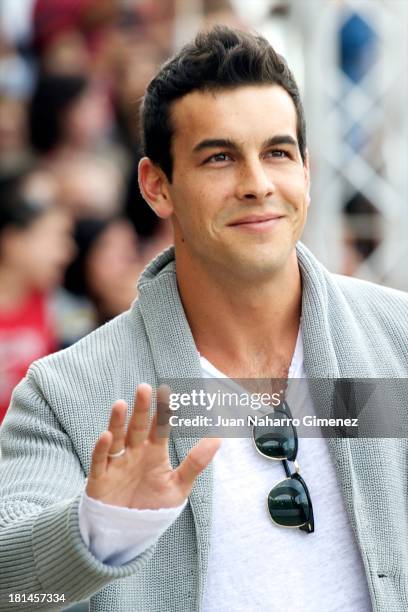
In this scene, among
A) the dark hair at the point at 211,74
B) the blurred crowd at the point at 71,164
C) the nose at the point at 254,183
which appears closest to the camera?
the nose at the point at 254,183

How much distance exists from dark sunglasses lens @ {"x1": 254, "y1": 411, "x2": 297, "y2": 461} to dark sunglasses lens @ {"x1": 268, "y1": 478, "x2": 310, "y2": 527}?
0.26 feet

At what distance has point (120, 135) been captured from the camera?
20.8 ft

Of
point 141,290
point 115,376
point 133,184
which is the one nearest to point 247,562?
point 115,376

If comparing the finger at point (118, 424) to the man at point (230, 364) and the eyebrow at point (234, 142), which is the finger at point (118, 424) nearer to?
the man at point (230, 364)

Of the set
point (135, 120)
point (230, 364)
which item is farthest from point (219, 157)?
point (135, 120)

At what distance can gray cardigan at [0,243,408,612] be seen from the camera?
2752 millimetres

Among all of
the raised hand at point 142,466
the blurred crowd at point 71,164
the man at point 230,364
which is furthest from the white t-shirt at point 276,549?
the blurred crowd at point 71,164

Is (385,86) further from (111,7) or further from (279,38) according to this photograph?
(111,7)

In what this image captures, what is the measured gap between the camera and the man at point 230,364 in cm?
287

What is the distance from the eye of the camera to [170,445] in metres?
3.01

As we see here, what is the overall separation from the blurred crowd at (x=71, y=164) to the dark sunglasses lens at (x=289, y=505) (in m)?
2.43

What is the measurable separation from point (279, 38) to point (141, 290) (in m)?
3.28

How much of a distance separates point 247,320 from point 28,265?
241cm

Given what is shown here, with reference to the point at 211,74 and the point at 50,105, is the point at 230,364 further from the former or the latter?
the point at 50,105
